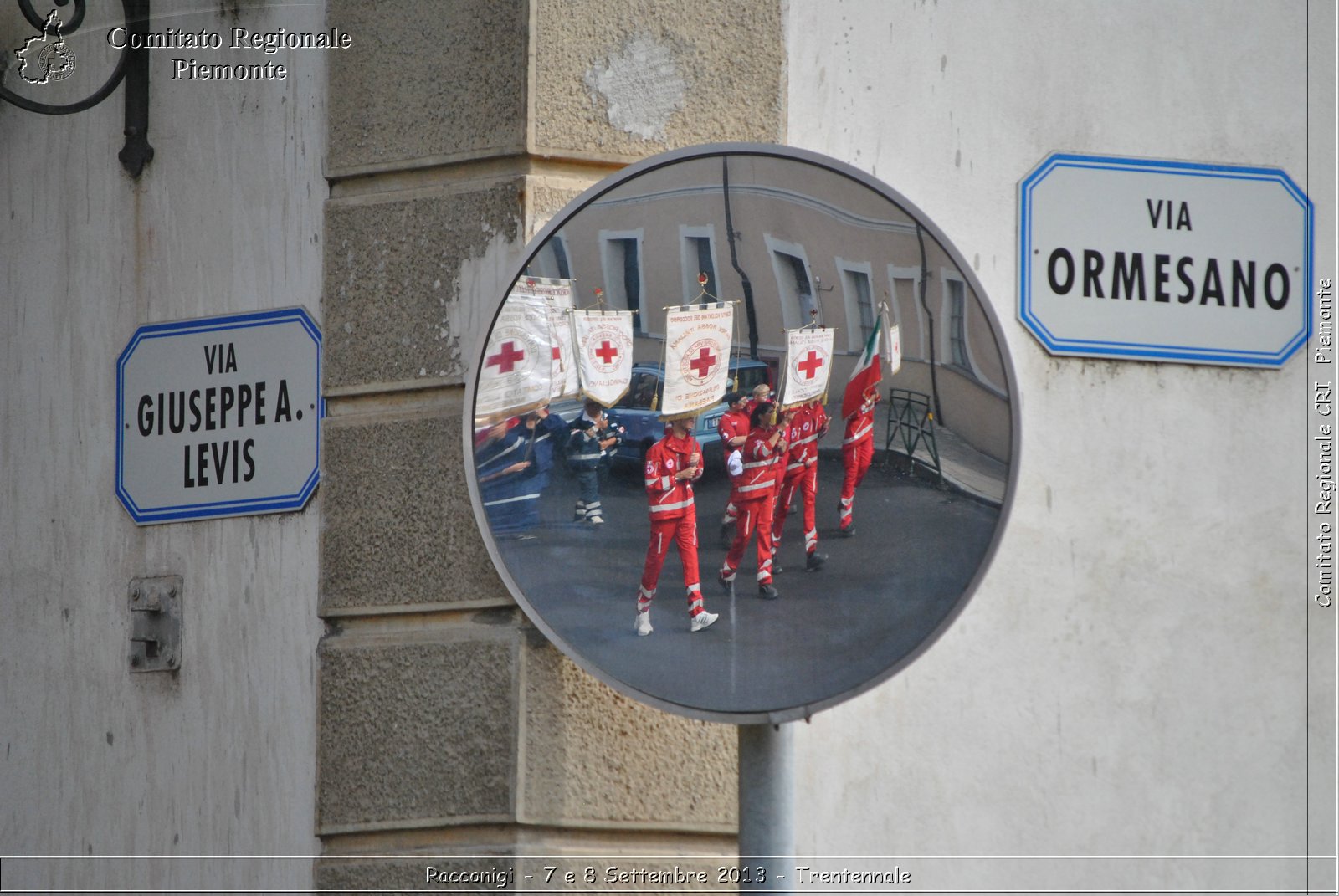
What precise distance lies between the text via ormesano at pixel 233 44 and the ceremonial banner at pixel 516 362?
0.88 meters

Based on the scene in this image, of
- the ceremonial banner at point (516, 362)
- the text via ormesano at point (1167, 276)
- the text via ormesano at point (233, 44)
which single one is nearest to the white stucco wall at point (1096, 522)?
the text via ormesano at point (1167, 276)

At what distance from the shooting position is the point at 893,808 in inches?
138

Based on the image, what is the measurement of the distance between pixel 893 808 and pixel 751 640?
58 cm

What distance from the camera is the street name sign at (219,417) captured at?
3725mm

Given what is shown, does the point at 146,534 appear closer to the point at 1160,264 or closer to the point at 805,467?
the point at 805,467

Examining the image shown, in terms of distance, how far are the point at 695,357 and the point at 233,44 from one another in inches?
56.8

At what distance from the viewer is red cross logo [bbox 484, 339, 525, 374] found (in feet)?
10.8

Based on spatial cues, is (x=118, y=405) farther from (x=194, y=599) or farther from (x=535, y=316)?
(x=535, y=316)

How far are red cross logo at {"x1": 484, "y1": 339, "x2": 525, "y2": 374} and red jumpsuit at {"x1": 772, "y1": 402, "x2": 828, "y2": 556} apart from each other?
0.55m

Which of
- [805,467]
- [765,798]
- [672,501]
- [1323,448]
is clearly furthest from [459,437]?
[1323,448]

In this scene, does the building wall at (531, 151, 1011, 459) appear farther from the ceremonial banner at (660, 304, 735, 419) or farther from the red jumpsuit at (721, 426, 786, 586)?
the red jumpsuit at (721, 426, 786, 586)

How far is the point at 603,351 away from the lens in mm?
3328

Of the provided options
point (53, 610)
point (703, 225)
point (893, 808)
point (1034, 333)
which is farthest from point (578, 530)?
point (53, 610)

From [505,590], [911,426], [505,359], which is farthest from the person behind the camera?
[505,590]
